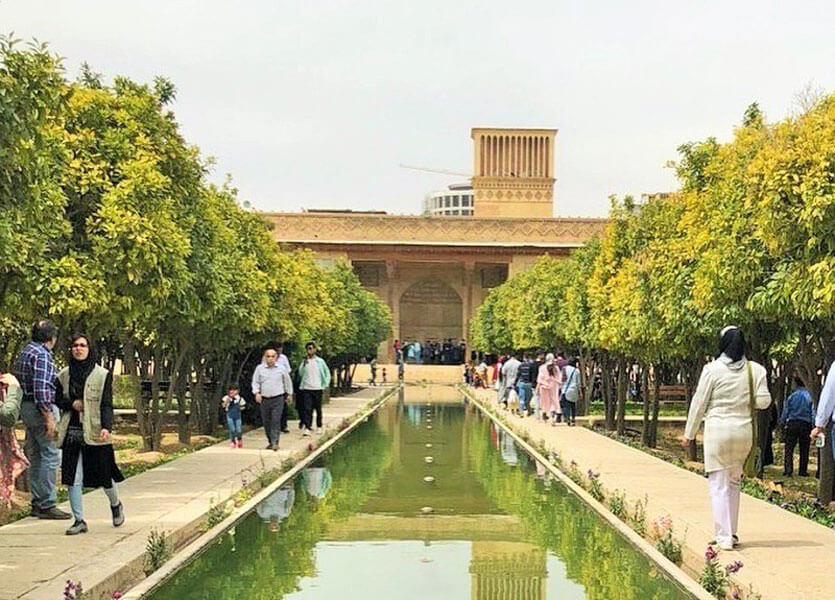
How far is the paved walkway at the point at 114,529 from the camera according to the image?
739 centimetres

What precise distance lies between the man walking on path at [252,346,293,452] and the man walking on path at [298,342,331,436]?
3.34 metres

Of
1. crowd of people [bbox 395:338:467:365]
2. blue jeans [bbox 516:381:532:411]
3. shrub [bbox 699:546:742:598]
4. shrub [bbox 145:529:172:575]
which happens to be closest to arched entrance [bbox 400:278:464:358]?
crowd of people [bbox 395:338:467:365]

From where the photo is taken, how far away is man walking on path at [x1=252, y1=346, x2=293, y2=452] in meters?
16.9

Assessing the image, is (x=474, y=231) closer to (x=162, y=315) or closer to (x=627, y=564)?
(x=162, y=315)

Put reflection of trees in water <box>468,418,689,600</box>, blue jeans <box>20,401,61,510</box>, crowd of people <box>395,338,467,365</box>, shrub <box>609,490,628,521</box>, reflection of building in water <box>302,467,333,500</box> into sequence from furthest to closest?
1. crowd of people <box>395,338,467,365</box>
2. reflection of building in water <box>302,467,333,500</box>
3. shrub <box>609,490,628,521</box>
4. blue jeans <box>20,401,61,510</box>
5. reflection of trees in water <box>468,418,689,600</box>

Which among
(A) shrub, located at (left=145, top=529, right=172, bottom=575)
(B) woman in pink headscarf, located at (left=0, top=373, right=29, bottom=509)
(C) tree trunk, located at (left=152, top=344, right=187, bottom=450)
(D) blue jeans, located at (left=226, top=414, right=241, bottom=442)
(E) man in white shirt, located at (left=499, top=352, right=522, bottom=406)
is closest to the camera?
(A) shrub, located at (left=145, top=529, right=172, bottom=575)

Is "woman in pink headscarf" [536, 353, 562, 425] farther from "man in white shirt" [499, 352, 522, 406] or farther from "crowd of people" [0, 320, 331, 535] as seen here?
"crowd of people" [0, 320, 331, 535]

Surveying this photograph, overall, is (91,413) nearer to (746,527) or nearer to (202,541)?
(202,541)

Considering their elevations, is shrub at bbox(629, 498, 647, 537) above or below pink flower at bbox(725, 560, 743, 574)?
below

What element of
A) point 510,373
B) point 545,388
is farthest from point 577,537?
point 510,373

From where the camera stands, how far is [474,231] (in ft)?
219

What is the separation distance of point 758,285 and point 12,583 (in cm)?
792

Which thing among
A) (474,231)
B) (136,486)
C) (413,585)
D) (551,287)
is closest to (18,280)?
(136,486)

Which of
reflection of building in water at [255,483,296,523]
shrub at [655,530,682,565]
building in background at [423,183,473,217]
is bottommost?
reflection of building in water at [255,483,296,523]
